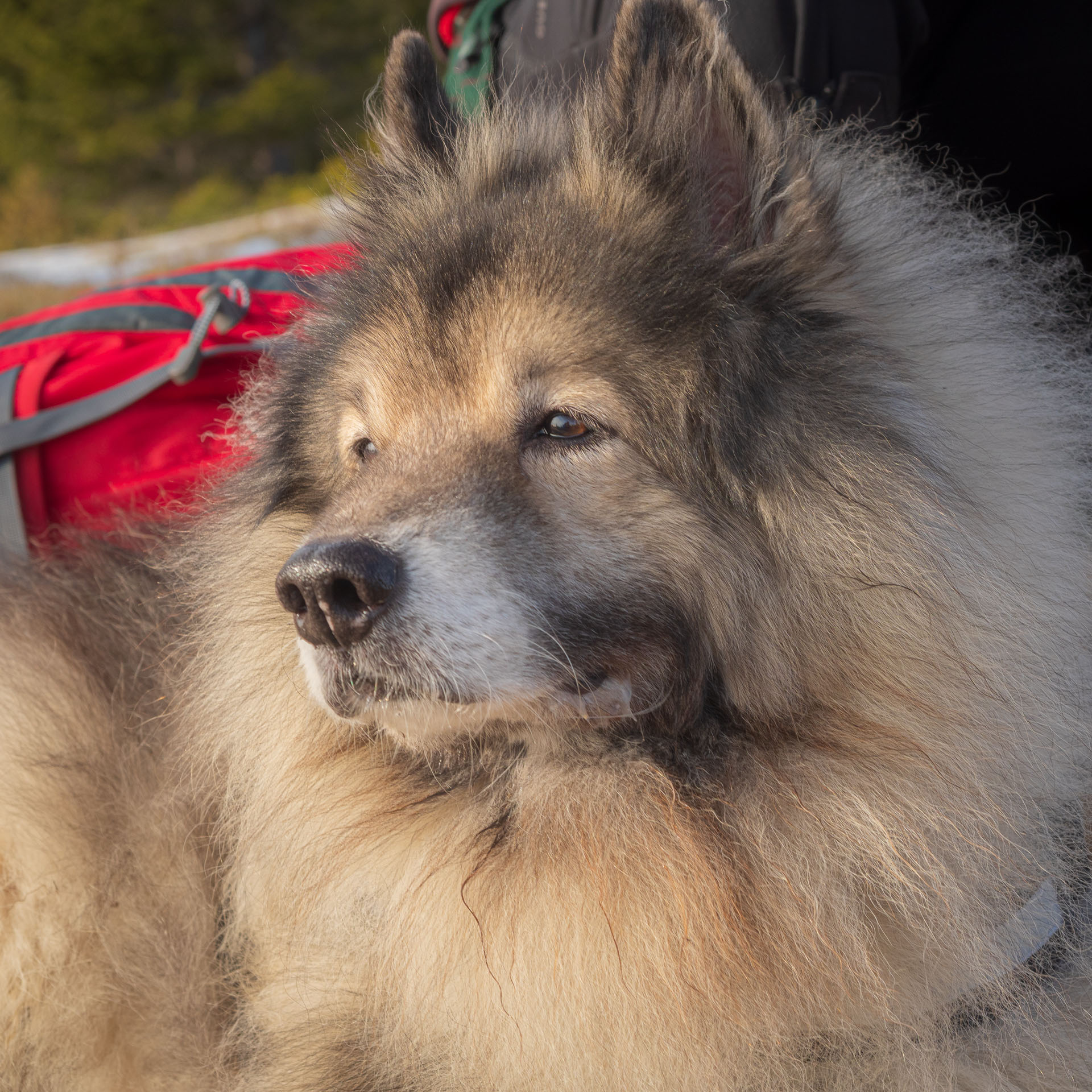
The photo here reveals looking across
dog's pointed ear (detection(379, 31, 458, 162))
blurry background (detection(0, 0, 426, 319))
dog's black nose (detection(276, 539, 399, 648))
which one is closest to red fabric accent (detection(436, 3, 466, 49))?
dog's pointed ear (detection(379, 31, 458, 162))

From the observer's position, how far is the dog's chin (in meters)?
1.94

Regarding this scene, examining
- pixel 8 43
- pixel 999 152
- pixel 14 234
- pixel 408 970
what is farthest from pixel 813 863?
pixel 8 43

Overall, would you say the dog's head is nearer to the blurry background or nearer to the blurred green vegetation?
the blurry background

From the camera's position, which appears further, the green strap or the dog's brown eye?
the green strap

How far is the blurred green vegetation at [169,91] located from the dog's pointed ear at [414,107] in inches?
773

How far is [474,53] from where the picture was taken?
3527 mm

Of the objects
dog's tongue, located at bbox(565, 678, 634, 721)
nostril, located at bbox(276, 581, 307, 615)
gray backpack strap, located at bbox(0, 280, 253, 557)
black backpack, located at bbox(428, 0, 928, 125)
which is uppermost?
black backpack, located at bbox(428, 0, 928, 125)

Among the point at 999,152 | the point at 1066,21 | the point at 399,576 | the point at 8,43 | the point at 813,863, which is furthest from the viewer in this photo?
the point at 8,43

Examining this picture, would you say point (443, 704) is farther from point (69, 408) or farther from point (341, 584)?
point (69, 408)

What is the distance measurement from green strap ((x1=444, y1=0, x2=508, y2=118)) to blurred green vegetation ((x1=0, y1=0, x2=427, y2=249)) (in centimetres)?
1858

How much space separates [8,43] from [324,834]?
82.9ft

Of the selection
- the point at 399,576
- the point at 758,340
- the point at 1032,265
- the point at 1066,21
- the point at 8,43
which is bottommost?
the point at 399,576

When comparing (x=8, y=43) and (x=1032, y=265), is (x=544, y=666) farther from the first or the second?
(x=8, y=43)

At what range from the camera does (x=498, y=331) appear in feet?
6.92
